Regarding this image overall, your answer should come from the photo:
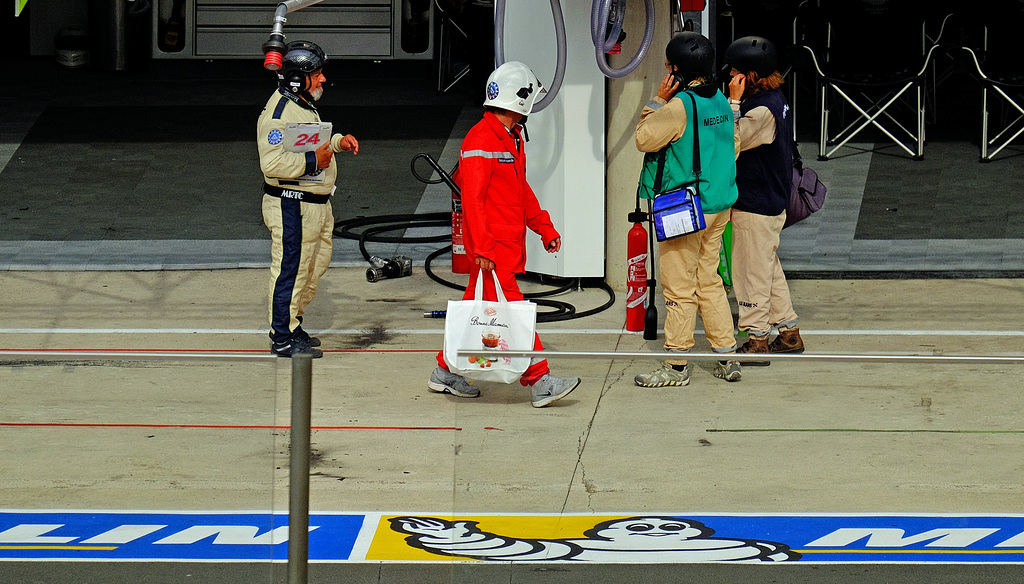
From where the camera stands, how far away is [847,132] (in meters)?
13.4

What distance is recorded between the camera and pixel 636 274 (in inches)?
322

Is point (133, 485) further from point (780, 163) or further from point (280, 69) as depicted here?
point (780, 163)

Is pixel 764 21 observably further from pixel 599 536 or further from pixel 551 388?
pixel 599 536

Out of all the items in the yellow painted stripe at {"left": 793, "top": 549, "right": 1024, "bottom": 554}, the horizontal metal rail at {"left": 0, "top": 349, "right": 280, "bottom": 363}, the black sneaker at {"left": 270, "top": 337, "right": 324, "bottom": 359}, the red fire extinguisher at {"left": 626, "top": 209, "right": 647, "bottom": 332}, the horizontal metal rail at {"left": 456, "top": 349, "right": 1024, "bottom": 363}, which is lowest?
the black sneaker at {"left": 270, "top": 337, "right": 324, "bottom": 359}

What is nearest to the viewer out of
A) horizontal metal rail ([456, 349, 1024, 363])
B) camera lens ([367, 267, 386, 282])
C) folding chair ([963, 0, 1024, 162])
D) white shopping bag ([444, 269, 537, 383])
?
horizontal metal rail ([456, 349, 1024, 363])

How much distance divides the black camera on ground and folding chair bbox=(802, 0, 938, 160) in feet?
15.8

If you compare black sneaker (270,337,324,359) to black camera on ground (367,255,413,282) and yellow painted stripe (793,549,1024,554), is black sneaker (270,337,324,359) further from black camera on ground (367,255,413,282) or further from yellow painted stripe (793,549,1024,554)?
yellow painted stripe (793,549,1024,554)

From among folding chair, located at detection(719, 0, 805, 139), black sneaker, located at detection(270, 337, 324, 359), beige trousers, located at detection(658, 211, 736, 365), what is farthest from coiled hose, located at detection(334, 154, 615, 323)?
folding chair, located at detection(719, 0, 805, 139)

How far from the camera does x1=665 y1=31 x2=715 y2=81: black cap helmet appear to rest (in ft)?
22.5

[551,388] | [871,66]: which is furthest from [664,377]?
[871,66]

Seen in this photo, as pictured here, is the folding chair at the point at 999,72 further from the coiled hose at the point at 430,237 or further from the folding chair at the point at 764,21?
the coiled hose at the point at 430,237

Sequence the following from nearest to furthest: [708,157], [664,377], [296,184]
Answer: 1. [664,377]
2. [708,157]
3. [296,184]

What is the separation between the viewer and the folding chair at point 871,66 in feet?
40.7

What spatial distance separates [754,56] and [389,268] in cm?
353
